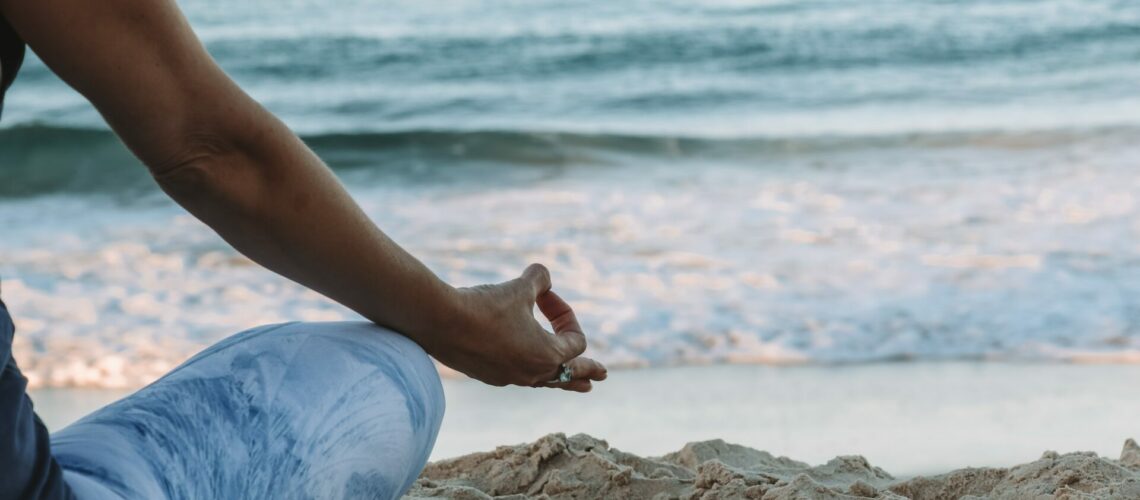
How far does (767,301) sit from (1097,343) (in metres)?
1.12

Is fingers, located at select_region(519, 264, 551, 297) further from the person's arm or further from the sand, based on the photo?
the sand

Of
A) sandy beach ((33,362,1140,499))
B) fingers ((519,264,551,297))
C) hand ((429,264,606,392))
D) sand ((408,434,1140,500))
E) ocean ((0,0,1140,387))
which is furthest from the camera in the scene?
ocean ((0,0,1140,387))

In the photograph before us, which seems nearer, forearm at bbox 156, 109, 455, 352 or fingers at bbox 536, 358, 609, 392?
forearm at bbox 156, 109, 455, 352

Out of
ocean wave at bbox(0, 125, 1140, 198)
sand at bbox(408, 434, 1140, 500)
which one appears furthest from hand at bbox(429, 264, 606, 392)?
ocean wave at bbox(0, 125, 1140, 198)

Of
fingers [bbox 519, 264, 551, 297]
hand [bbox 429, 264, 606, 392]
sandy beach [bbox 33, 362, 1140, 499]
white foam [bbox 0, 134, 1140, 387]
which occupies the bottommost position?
hand [bbox 429, 264, 606, 392]

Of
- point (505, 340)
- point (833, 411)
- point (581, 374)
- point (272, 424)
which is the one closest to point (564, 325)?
point (581, 374)

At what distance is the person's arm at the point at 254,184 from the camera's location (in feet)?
3.17

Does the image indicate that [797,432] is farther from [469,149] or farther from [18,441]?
[469,149]

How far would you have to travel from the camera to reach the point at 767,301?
4.42 metres

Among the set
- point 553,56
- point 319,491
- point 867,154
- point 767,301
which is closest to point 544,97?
point 553,56

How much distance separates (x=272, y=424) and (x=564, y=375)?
0.43m

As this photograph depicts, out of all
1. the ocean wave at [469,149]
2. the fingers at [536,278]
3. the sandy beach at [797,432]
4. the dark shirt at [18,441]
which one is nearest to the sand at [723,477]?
the sandy beach at [797,432]

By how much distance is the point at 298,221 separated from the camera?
1.17m

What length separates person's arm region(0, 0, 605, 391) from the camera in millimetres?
966
